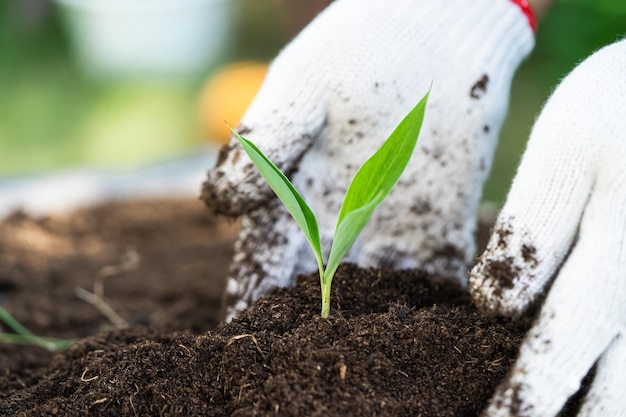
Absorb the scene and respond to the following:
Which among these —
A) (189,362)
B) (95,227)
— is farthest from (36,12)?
(189,362)

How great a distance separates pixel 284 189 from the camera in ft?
3.26

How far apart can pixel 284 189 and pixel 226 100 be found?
Result: 250 centimetres

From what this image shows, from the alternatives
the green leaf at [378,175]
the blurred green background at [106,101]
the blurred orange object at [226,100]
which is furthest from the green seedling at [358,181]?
the blurred orange object at [226,100]

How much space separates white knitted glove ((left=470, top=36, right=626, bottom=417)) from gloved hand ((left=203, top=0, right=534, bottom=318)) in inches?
12.0

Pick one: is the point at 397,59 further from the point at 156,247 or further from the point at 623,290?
the point at 156,247

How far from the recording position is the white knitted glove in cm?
99

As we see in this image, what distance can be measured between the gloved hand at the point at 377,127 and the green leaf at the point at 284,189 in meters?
0.30

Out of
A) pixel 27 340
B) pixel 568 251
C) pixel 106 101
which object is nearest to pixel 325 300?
pixel 568 251

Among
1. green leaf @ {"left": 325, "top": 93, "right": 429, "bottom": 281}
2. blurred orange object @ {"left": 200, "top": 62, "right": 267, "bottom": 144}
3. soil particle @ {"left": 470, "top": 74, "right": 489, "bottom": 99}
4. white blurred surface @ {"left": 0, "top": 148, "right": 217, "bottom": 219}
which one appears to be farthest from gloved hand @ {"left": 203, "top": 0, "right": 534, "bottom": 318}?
blurred orange object @ {"left": 200, "top": 62, "right": 267, "bottom": 144}

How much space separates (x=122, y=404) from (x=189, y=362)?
11 centimetres

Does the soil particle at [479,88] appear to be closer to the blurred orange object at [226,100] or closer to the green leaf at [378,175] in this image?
the green leaf at [378,175]

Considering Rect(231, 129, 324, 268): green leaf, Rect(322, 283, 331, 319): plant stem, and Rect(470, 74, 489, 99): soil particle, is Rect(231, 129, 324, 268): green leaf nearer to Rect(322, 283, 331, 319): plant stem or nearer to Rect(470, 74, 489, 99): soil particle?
Rect(322, 283, 331, 319): plant stem

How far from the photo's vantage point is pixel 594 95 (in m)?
1.09

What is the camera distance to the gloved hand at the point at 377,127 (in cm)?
132
